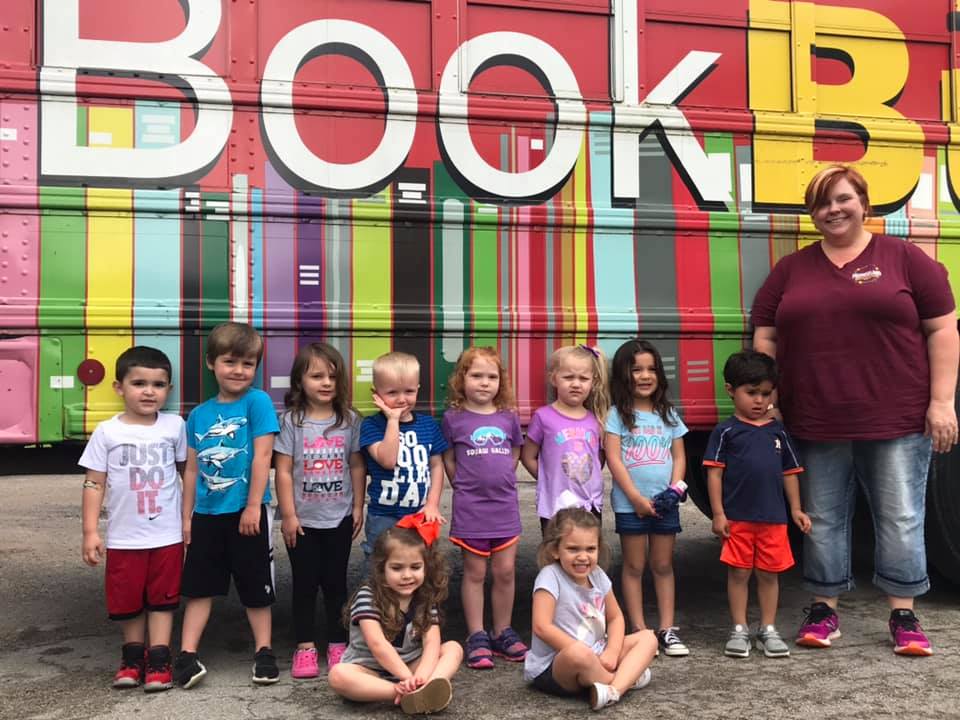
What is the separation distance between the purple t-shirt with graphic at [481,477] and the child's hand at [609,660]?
0.55 meters

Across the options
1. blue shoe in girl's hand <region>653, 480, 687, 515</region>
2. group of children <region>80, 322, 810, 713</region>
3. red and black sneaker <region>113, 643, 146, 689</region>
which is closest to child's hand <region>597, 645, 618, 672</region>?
group of children <region>80, 322, 810, 713</region>

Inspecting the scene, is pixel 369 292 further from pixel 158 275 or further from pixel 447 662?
pixel 447 662

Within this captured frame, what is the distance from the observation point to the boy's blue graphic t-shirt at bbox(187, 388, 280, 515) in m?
2.94

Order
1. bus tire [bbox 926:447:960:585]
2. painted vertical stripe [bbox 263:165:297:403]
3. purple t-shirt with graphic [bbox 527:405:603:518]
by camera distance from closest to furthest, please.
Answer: painted vertical stripe [bbox 263:165:297:403] → purple t-shirt with graphic [bbox 527:405:603:518] → bus tire [bbox 926:447:960:585]

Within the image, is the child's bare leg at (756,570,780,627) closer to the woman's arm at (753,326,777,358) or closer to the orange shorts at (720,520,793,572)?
the orange shorts at (720,520,793,572)

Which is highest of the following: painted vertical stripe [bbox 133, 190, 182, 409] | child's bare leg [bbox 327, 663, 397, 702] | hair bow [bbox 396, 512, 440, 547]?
painted vertical stripe [bbox 133, 190, 182, 409]

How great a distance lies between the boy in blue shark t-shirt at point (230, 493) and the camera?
292 centimetres

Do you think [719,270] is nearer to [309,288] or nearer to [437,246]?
[437,246]

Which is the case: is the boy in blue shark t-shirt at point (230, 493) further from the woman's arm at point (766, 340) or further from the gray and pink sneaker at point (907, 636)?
the gray and pink sneaker at point (907, 636)

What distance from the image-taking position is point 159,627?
114 inches

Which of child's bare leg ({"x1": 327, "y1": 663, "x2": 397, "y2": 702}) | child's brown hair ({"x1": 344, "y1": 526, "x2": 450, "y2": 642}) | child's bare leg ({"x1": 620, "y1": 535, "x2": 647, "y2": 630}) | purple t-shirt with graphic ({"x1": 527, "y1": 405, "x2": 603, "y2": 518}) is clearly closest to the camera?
child's bare leg ({"x1": 327, "y1": 663, "x2": 397, "y2": 702})

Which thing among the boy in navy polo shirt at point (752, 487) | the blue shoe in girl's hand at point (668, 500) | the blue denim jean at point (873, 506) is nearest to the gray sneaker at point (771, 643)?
the boy in navy polo shirt at point (752, 487)

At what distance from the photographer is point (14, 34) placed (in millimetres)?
2932

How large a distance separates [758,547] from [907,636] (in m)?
0.58
